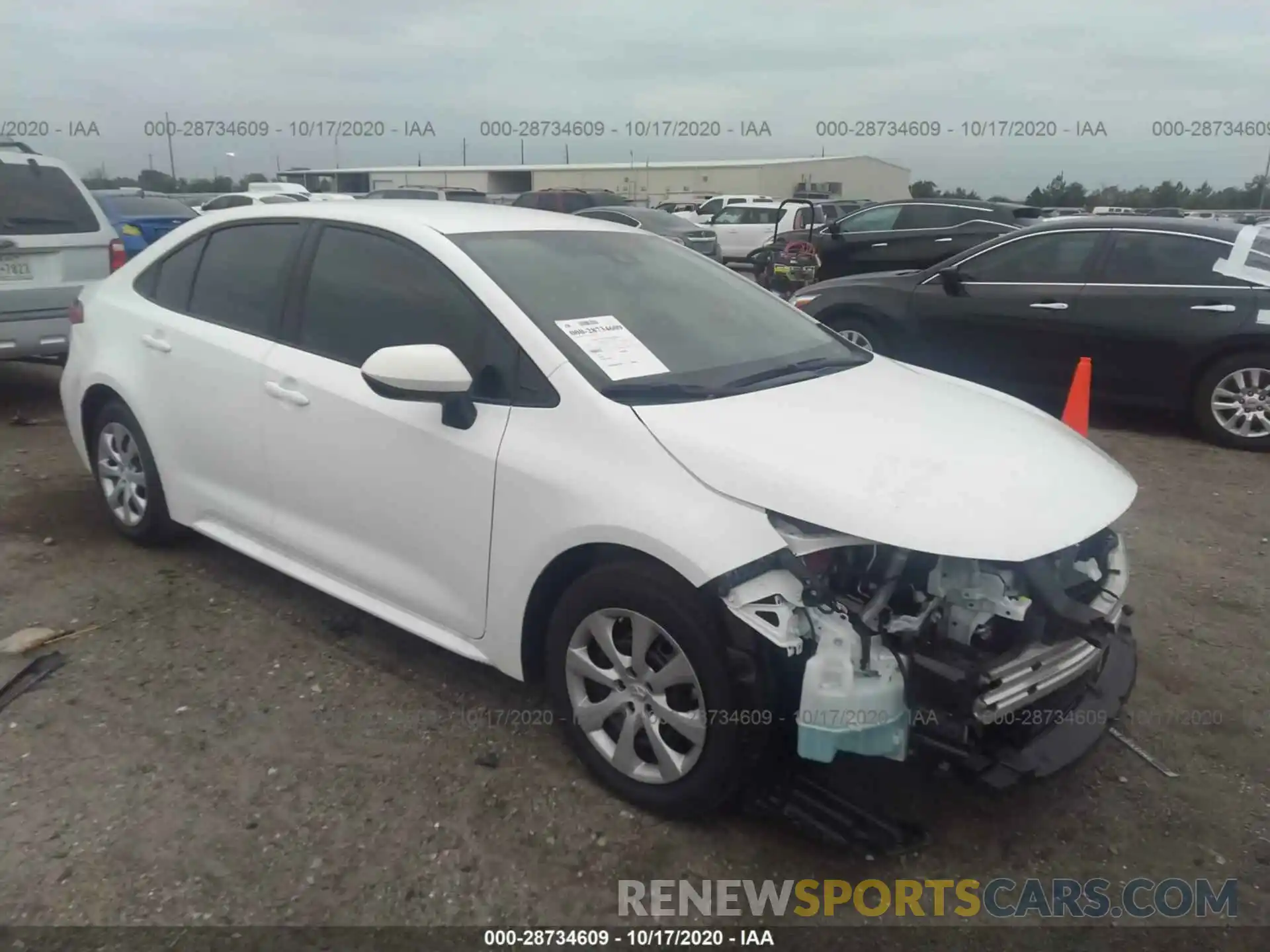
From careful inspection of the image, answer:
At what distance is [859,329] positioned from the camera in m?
8.26

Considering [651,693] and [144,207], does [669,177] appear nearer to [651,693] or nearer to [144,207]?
[144,207]

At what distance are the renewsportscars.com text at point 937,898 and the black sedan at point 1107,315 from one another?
5042mm

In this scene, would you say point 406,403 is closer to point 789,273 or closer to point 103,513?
point 103,513

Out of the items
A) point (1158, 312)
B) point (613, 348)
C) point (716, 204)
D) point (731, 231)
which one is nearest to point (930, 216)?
point (1158, 312)

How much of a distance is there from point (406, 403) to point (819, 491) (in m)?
1.40

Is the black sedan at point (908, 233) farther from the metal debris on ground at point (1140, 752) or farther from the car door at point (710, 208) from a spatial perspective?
the car door at point (710, 208)

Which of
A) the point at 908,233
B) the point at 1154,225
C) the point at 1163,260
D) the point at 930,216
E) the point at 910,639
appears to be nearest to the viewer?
the point at 910,639

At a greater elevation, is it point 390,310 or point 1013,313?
point 390,310

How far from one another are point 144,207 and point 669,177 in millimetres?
50514

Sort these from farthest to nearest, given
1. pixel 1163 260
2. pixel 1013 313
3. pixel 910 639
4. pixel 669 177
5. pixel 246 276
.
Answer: pixel 669 177
pixel 1013 313
pixel 1163 260
pixel 246 276
pixel 910 639

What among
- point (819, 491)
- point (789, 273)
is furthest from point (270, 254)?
point (789, 273)

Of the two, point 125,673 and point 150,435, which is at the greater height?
point 150,435

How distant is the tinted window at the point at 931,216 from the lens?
13.0 metres

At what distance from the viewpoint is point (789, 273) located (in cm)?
1314
